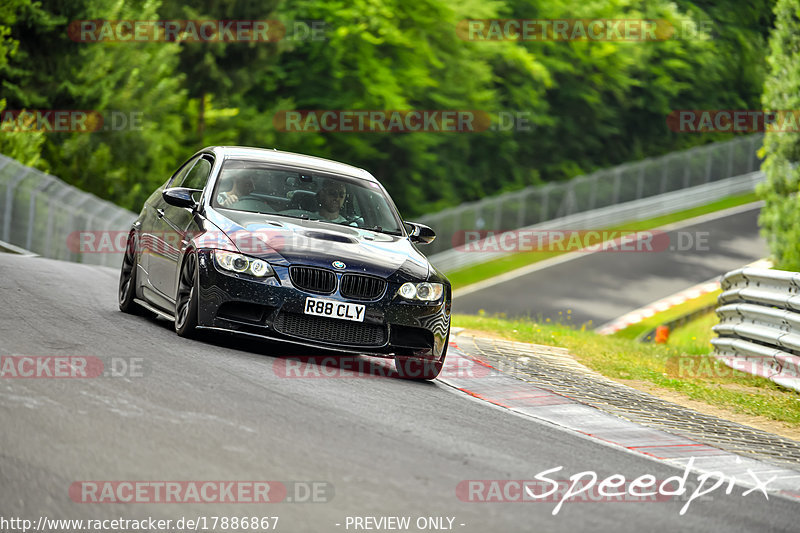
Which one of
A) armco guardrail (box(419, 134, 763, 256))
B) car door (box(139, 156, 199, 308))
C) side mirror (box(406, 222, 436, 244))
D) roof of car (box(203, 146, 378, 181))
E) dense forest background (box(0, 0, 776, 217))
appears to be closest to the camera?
car door (box(139, 156, 199, 308))

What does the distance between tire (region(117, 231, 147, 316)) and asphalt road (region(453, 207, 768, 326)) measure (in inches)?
712

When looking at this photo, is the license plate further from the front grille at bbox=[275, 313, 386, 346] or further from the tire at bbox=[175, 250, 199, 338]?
the tire at bbox=[175, 250, 199, 338]

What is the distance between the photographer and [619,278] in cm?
3600

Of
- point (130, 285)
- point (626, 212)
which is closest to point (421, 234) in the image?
point (130, 285)

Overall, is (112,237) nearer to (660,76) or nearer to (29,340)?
(29,340)

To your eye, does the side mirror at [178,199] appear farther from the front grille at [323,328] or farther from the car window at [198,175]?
the front grille at [323,328]

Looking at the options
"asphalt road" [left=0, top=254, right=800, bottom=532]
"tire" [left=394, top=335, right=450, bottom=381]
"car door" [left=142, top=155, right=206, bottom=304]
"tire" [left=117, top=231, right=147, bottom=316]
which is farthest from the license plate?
"tire" [left=117, top=231, right=147, bottom=316]

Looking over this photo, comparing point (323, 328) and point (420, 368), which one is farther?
point (420, 368)

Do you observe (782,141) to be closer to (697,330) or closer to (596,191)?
(697,330)

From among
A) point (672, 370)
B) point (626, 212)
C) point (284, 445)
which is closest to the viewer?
point (284, 445)

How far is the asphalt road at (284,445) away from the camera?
209 inches

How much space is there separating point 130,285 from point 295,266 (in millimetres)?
2697

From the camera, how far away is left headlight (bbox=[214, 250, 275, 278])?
899cm

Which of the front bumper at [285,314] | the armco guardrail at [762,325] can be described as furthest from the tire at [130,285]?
the armco guardrail at [762,325]
